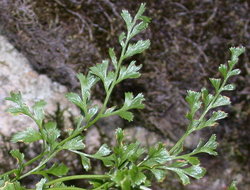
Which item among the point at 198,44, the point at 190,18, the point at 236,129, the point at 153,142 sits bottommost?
the point at 236,129

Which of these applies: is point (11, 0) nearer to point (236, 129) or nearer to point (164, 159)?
point (164, 159)

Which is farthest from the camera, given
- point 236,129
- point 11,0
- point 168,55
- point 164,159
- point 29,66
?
point 236,129

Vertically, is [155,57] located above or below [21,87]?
below

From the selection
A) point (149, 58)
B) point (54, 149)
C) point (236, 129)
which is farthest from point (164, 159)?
point (236, 129)

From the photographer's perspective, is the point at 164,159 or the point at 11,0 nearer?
the point at 164,159

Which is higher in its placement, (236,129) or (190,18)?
(190,18)

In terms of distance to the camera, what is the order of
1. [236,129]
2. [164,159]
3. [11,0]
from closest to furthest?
1. [164,159]
2. [11,0]
3. [236,129]

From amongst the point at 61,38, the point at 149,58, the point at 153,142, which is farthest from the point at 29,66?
the point at 153,142

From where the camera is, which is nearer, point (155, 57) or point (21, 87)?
point (21, 87)
